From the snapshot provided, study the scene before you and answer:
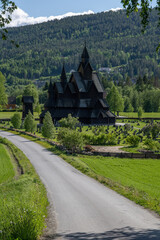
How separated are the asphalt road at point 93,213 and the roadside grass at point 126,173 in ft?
2.79

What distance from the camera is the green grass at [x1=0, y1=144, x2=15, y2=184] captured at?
29.3 metres

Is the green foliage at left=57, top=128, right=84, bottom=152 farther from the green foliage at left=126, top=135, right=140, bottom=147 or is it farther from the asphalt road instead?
the asphalt road

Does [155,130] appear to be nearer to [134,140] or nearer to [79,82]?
[134,140]

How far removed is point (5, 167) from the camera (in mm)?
34062

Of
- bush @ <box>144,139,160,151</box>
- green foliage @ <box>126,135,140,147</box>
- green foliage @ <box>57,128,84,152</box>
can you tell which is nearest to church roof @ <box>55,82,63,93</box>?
green foliage @ <box>126,135,140,147</box>

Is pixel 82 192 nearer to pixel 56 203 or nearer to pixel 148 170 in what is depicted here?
pixel 56 203

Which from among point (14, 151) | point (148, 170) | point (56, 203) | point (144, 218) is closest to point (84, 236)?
point (144, 218)

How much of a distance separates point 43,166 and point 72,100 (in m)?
65.2

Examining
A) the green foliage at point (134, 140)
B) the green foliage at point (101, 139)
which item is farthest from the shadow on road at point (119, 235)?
the green foliage at point (101, 139)

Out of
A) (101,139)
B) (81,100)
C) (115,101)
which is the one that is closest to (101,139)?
(101,139)

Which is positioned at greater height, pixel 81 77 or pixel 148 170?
pixel 81 77

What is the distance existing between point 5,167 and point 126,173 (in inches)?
532

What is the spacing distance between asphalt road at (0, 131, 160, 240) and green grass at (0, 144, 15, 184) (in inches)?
182

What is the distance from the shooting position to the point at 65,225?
13.4m
